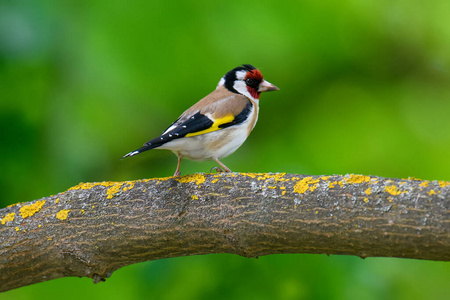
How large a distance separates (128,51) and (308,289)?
129cm

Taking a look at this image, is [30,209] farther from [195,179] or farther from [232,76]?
[232,76]

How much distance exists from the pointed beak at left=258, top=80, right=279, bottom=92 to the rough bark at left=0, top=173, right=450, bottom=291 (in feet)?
2.54

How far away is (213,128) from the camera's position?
253cm

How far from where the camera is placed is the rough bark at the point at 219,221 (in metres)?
1.80

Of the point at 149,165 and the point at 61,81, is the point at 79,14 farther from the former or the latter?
the point at 149,165

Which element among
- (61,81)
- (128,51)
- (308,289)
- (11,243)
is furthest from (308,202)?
(61,81)

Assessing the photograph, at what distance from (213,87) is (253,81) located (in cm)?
19

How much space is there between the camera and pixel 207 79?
2990mm

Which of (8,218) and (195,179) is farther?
(8,218)

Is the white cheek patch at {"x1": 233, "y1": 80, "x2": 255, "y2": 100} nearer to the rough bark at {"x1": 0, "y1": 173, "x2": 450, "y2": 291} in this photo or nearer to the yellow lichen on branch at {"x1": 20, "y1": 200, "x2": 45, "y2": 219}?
the rough bark at {"x1": 0, "y1": 173, "x2": 450, "y2": 291}

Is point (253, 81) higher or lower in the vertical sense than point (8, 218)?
higher

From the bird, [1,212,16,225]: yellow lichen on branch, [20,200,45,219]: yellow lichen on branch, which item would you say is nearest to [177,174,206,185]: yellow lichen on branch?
the bird

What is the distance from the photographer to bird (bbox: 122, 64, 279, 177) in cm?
242

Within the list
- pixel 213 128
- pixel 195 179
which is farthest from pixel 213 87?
pixel 195 179
